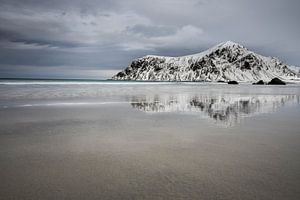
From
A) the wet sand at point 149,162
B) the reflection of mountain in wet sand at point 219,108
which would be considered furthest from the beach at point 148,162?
the reflection of mountain in wet sand at point 219,108

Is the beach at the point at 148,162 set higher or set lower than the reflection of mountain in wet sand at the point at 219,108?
lower

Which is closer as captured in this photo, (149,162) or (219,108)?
(149,162)

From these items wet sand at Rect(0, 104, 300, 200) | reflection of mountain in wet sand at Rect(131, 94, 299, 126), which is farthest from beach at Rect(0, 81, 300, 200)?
reflection of mountain in wet sand at Rect(131, 94, 299, 126)

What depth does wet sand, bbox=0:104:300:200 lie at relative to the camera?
356cm

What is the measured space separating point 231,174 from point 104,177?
7.10ft

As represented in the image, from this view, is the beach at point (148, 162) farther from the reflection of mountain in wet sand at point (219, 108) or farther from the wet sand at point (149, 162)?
the reflection of mountain in wet sand at point (219, 108)

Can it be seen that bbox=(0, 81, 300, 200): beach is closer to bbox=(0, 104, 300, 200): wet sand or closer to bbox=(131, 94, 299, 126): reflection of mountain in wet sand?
bbox=(0, 104, 300, 200): wet sand

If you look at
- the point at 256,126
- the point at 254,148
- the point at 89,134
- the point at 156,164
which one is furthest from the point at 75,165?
the point at 256,126

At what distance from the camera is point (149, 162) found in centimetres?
487

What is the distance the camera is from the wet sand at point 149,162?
3564 millimetres

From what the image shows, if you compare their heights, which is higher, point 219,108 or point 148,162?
point 219,108

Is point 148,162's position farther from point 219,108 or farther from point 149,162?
point 219,108

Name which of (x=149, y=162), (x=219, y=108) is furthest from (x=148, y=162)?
(x=219, y=108)

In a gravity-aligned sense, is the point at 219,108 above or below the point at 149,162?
above
